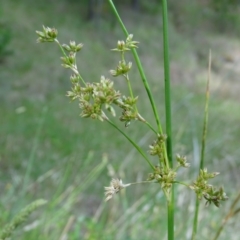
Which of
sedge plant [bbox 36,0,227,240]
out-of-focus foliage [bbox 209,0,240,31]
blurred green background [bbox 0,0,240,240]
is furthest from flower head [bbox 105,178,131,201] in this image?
out-of-focus foliage [bbox 209,0,240,31]

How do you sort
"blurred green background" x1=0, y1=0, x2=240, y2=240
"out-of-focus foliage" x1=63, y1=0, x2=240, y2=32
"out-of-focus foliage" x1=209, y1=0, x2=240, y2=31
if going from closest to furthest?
"blurred green background" x1=0, y1=0, x2=240, y2=240, "out-of-focus foliage" x1=209, y1=0, x2=240, y2=31, "out-of-focus foliage" x1=63, y1=0, x2=240, y2=32

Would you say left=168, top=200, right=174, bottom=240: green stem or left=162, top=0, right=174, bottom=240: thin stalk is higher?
left=162, top=0, right=174, bottom=240: thin stalk

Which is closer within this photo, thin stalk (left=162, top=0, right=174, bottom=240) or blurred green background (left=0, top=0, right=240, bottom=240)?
thin stalk (left=162, top=0, right=174, bottom=240)

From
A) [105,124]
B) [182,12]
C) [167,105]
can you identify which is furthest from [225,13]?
[167,105]

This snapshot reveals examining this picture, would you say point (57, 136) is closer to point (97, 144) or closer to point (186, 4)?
point (97, 144)

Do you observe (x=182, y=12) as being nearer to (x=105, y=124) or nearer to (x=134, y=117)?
(x=105, y=124)

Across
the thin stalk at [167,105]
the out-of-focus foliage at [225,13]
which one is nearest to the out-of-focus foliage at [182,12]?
the out-of-focus foliage at [225,13]

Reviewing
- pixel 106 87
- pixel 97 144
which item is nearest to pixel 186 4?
pixel 97 144

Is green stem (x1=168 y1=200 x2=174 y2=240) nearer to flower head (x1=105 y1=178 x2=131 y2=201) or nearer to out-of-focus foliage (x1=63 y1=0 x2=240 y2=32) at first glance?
flower head (x1=105 y1=178 x2=131 y2=201)
